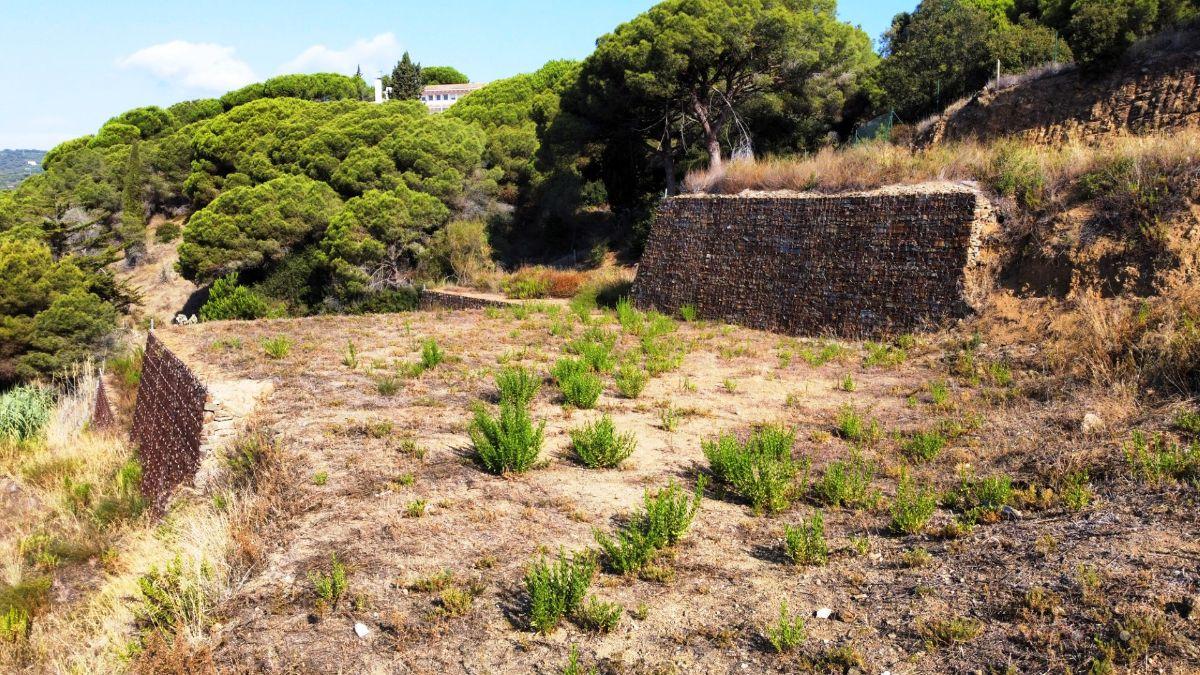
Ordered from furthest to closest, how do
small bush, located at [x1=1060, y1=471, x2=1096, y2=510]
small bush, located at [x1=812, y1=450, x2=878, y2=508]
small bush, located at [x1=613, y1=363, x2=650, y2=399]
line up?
small bush, located at [x1=613, y1=363, x2=650, y2=399] < small bush, located at [x1=812, y1=450, x2=878, y2=508] < small bush, located at [x1=1060, y1=471, x2=1096, y2=510]

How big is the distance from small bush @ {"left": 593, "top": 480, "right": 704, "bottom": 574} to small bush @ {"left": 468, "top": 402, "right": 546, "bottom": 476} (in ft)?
3.62

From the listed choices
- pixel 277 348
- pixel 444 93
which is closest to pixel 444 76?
pixel 444 93

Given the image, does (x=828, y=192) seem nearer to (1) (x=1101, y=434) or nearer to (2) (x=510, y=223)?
(1) (x=1101, y=434)

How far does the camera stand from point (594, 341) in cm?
1055

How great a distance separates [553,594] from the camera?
3740mm

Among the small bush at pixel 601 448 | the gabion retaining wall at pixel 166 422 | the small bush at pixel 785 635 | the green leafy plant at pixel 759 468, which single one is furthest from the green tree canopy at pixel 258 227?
the small bush at pixel 785 635

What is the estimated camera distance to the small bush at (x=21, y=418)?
12609mm

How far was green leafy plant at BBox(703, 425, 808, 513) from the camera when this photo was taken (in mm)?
5086

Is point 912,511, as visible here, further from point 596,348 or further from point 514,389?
point 596,348

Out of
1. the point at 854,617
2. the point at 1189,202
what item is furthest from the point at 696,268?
the point at 854,617

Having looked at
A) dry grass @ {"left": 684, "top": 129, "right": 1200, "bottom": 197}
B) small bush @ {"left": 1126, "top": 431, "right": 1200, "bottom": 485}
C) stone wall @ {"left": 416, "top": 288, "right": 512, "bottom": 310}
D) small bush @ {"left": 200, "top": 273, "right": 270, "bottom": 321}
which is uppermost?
dry grass @ {"left": 684, "top": 129, "right": 1200, "bottom": 197}

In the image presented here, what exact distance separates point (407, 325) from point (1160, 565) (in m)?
9.67

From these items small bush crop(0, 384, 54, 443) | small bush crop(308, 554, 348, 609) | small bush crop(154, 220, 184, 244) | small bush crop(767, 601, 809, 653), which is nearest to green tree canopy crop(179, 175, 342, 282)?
small bush crop(0, 384, 54, 443)

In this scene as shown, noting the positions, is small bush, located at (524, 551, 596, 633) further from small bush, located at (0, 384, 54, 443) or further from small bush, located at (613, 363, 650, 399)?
small bush, located at (0, 384, 54, 443)
